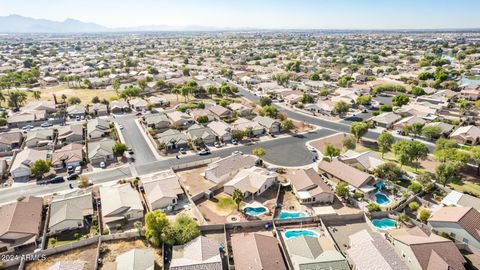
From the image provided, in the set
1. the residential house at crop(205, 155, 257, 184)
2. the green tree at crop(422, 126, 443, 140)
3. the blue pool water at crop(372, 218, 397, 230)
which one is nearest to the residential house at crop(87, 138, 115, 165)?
the residential house at crop(205, 155, 257, 184)

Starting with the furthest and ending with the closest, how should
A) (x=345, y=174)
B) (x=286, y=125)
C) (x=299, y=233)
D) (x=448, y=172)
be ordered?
(x=286, y=125) → (x=345, y=174) → (x=448, y=172) → (x=299, y=233)

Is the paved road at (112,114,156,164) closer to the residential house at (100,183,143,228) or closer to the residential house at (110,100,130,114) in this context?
the residential house at (110,100,130,114)

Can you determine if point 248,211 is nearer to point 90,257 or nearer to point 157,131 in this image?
point 90,257

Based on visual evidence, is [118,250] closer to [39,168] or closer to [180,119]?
[39,168]

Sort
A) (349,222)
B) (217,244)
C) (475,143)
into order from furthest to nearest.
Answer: (475,143), (349,222), (217,244)

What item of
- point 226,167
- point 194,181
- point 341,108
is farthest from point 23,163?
point 341,108

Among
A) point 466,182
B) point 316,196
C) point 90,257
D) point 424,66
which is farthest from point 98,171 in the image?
point 424,66

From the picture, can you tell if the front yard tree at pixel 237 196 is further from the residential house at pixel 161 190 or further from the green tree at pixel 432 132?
the green tree at pixel 432 132
